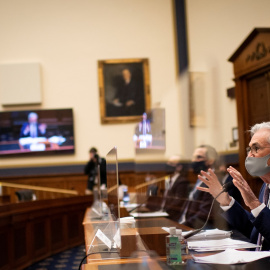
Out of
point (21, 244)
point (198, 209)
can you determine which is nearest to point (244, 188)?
point (198, 209)

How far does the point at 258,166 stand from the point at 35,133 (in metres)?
9.10

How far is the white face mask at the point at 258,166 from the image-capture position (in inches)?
94.2

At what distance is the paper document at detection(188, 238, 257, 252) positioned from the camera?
90.7 inches

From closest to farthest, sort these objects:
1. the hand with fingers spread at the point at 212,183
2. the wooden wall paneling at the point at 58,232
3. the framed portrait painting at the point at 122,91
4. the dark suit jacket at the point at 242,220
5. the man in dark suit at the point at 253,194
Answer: the man in dark suit at the point at 253,194 → the hand with fingers spread at the point at 212,183 → the dark suit jacket at the point at 242,220 → the wooden wall paneling at the point at 58,232 → the framed portrait painting at the point at 122,91

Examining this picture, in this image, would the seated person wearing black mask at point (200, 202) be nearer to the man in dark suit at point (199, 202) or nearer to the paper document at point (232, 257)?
the man in dark suit at point (199, 202)

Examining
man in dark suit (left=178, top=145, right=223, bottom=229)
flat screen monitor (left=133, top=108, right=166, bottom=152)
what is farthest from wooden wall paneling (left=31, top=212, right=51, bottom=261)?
man in dark suit (left=178, top=145, right=223, bottom=229)

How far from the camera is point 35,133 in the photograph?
11062 millimetres

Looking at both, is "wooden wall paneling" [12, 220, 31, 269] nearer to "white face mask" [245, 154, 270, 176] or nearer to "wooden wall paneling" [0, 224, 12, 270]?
"wooden wall paneling" [0, 224, 12, 270]

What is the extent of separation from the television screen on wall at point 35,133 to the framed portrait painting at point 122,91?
0.91 metres

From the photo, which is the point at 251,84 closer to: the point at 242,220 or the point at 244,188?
the point at 242,220

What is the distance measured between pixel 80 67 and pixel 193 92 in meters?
2.71

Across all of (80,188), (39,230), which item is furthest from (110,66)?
(39,230)

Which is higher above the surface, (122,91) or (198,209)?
(122,91)

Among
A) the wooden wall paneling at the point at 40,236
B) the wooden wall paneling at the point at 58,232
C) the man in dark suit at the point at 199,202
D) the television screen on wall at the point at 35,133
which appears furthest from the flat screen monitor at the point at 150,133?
the television screen on wall at the point at 35,133
